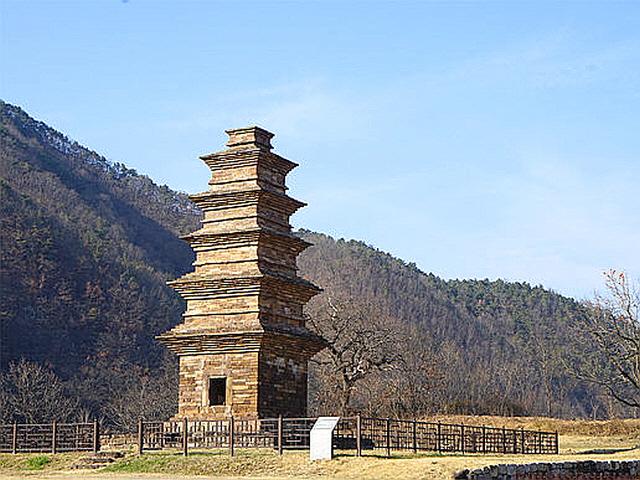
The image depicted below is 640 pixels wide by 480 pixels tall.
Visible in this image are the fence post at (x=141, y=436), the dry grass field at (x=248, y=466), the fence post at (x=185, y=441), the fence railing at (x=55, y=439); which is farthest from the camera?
the fence railing at (x=55, y=439)

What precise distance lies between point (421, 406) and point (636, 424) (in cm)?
1569

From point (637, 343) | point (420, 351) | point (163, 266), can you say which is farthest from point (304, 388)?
point (163, 266)

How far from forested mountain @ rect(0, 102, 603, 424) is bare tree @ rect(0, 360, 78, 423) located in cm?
556

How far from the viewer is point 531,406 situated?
77.8m

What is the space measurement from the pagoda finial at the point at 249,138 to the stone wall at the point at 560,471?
15.5 meters

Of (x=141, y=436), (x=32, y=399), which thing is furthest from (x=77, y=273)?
(x=141, y=436)

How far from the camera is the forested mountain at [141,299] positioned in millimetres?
75562

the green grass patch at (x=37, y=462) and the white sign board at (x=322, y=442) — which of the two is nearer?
the white sign board at (x=322, y=442)

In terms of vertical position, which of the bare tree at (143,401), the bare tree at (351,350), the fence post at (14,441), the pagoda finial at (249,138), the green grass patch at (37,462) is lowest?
the green grass patch at (37,462)

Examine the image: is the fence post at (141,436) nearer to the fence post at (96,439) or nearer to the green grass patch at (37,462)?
the fence post at (96,439)

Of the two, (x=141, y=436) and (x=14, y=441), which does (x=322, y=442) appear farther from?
(x=14, y=441)

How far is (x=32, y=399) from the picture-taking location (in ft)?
189

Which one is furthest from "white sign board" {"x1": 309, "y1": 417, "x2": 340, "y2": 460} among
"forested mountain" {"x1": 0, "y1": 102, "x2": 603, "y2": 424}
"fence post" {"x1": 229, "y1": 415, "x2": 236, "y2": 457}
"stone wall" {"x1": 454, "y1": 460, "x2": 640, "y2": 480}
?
"forested mountain" {"x1": 0, "y1": 102, "x2": 603, "y2": 424}

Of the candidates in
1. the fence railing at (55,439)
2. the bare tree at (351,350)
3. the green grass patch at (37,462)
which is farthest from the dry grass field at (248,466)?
the bare tree at (351,350)
